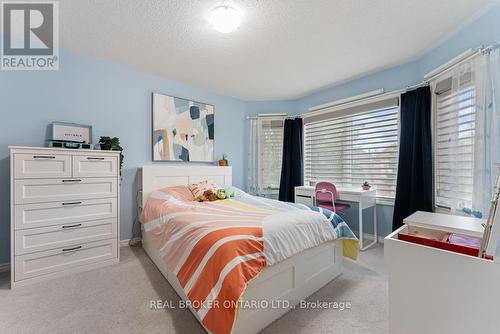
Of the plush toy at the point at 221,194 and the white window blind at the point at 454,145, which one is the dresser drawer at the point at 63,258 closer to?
the plush toy at the point at 221,194

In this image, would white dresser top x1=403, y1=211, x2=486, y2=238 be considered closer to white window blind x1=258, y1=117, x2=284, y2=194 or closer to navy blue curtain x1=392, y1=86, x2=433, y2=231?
navy blue curtain x1=392, y1=86, x2=433, y2=231

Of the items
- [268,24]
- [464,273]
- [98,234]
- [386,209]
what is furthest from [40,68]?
[386,209]

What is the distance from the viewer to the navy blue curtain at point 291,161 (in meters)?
3.89

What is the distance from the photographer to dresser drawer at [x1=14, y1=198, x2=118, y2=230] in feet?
6.22

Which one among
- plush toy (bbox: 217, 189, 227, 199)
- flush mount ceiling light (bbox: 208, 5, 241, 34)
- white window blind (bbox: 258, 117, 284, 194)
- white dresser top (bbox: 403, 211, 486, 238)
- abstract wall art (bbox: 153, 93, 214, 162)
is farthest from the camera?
white window blind (bbox: 258, 117, 284, 194)

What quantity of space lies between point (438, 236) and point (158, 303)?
2.04 m

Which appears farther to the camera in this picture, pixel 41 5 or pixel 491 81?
pixel 41 5

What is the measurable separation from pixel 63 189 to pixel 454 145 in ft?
12.8

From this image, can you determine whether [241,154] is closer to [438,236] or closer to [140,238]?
[140,238]

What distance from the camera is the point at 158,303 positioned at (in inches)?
65.9

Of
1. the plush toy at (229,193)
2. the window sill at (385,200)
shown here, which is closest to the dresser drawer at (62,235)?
the plush toy at (229,193)

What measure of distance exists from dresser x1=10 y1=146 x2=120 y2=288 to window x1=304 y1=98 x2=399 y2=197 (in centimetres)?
313

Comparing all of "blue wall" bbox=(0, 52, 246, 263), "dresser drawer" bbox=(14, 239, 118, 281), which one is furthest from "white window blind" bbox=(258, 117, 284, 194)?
"dresser drawer" bbox=(14, 239, 118, 281)

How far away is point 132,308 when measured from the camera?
5.29 ft
